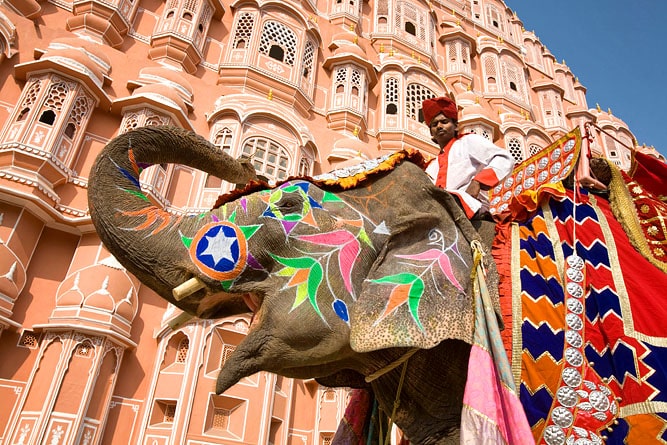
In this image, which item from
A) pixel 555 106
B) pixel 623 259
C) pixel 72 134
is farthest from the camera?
pixel 555 106

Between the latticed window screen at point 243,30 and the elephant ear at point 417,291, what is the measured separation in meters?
14.1

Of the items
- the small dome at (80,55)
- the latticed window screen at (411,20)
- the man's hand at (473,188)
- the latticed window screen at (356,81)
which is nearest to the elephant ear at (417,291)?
the man's hand at (473,188)

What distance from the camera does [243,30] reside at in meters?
15.3

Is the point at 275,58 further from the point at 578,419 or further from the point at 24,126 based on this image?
the point at 578,419

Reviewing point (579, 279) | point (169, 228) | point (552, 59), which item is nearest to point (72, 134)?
point (169, 228)

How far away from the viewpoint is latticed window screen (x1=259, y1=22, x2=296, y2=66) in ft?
50.0

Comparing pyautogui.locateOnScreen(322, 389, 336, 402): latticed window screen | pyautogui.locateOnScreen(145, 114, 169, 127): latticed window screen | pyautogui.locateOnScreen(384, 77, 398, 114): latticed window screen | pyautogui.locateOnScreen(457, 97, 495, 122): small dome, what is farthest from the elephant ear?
pyautogui.locateOnScreen(457, 97, 495, 122): small dome

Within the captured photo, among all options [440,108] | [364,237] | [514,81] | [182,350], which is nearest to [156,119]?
[182,350]

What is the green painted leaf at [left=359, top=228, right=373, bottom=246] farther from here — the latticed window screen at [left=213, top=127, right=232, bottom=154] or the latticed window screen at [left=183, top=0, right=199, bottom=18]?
the latticed window screen at [left=183, top=0, right=199, bottom=18]

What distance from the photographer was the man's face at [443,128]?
2.89 m

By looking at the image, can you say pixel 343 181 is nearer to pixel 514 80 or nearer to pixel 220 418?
pixel 220 418

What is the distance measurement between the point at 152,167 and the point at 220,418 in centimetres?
535

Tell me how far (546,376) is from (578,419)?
0.18m

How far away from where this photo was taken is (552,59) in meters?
29.1
